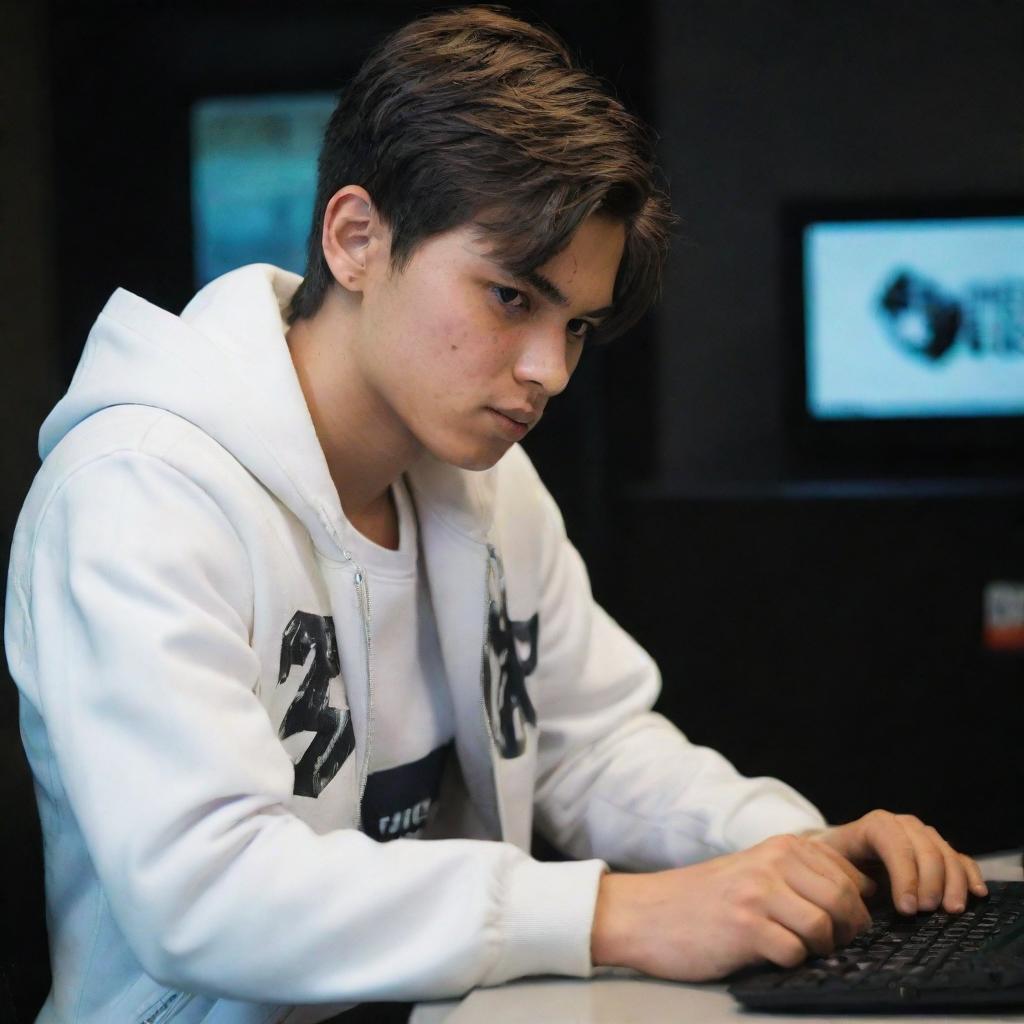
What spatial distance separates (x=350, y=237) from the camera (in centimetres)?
126

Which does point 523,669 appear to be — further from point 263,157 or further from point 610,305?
point 263,157

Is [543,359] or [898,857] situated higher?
[543,359]

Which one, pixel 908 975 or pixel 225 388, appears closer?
pixel 908 975

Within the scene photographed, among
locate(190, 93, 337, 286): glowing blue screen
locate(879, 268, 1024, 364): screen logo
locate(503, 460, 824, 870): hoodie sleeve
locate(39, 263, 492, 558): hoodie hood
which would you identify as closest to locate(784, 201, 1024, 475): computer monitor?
locate(879, 268, 1024, 364): screen logo

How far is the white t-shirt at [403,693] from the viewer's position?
1.29 meters

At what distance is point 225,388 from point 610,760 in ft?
1.86

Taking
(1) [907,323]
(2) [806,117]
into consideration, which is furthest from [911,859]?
(2) [806,117]

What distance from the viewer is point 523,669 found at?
1.42 m

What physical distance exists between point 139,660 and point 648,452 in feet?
8.37

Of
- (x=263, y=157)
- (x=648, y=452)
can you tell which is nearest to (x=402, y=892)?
(x=648, y=452)

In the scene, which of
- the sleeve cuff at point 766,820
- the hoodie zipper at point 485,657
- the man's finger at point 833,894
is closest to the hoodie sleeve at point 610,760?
the sleeve cuff at point 766,820

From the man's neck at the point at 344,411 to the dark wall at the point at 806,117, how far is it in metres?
2.20

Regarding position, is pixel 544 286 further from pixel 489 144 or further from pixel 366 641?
pixel 366 641

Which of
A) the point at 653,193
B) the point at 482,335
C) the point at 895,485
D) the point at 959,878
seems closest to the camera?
the point at 959,878
